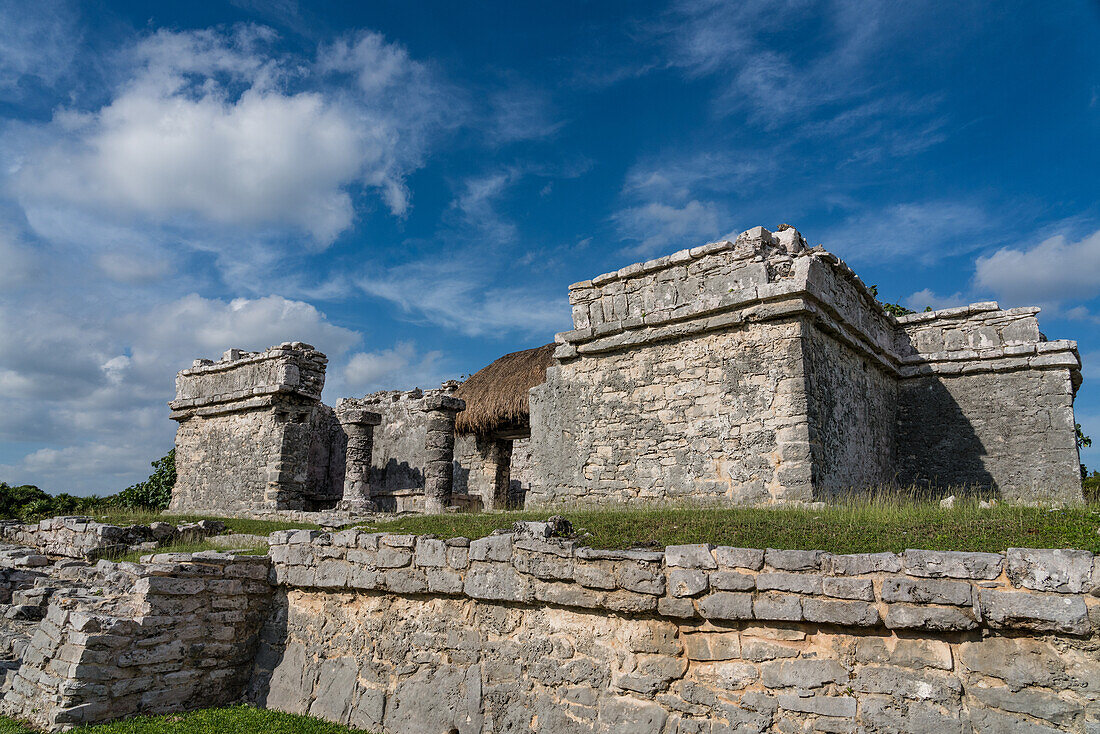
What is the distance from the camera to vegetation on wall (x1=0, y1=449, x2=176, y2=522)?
15562mm

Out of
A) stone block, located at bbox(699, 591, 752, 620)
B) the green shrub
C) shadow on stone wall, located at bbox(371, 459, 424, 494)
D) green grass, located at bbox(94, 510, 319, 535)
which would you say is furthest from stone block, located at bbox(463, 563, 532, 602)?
the green shrub

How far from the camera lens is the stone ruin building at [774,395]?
8.45 metres

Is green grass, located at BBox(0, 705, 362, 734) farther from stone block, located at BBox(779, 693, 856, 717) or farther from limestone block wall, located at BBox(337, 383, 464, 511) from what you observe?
limestone block wall, located at BBox(337, 383, 464, 511)

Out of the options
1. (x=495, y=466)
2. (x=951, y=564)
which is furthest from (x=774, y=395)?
(x=495, y=466)

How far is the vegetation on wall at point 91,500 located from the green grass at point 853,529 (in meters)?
13.0

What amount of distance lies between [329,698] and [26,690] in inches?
102

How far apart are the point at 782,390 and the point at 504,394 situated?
343 inches

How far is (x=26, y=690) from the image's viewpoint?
6.11 metres

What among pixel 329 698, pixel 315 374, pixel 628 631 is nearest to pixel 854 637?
pixel 628 631

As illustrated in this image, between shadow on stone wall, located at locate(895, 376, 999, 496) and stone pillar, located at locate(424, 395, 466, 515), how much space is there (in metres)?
8.03

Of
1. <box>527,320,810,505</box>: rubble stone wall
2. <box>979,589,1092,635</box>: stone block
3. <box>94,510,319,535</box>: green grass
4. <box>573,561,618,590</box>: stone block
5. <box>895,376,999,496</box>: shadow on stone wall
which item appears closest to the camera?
<box>979,589,1092,635</box>: stone block

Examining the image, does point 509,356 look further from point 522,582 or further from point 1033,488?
point 522,582

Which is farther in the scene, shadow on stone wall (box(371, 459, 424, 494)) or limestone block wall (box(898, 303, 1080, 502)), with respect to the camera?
shadow on stone wall (box(371, 459, 424, 494))

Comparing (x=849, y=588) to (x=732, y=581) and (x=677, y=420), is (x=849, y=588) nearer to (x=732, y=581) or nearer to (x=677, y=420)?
(x=732, y=581)
